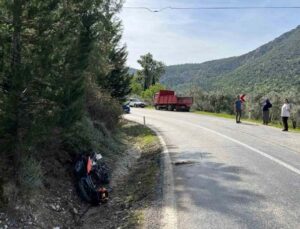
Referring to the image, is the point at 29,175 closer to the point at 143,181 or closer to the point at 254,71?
the point at 143,181

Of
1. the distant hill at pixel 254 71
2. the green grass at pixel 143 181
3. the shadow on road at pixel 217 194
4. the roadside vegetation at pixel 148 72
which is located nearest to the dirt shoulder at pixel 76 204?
the green grass at pixel 143 181

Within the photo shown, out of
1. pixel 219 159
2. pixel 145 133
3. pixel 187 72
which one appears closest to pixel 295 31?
pixel 187 72

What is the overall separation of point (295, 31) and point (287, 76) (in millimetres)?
43549

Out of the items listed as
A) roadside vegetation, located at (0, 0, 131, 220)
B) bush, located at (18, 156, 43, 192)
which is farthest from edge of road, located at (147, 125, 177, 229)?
bush, located at (18, 156, 43, 192)

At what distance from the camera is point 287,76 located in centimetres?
8306

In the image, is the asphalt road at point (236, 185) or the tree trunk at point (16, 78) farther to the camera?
the tree trunk at point (16, 78)

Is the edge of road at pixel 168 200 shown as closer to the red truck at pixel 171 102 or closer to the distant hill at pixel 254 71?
the red truck at pixel 171 102

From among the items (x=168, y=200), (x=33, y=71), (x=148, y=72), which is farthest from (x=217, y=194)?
(x=148, y=72)

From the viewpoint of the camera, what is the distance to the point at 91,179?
9.41 meters

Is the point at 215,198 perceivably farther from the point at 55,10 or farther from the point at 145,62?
the point at 145,62

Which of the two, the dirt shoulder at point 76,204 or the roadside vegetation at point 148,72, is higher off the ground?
the roadside vegetation at point 148,72

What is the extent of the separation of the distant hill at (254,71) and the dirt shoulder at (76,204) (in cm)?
4836

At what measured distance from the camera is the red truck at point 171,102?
45.7 metres

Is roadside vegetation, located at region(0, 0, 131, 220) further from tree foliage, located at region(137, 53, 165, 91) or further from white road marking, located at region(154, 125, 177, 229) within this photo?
tree foliage, located at region(137, 53, 165, 91)
